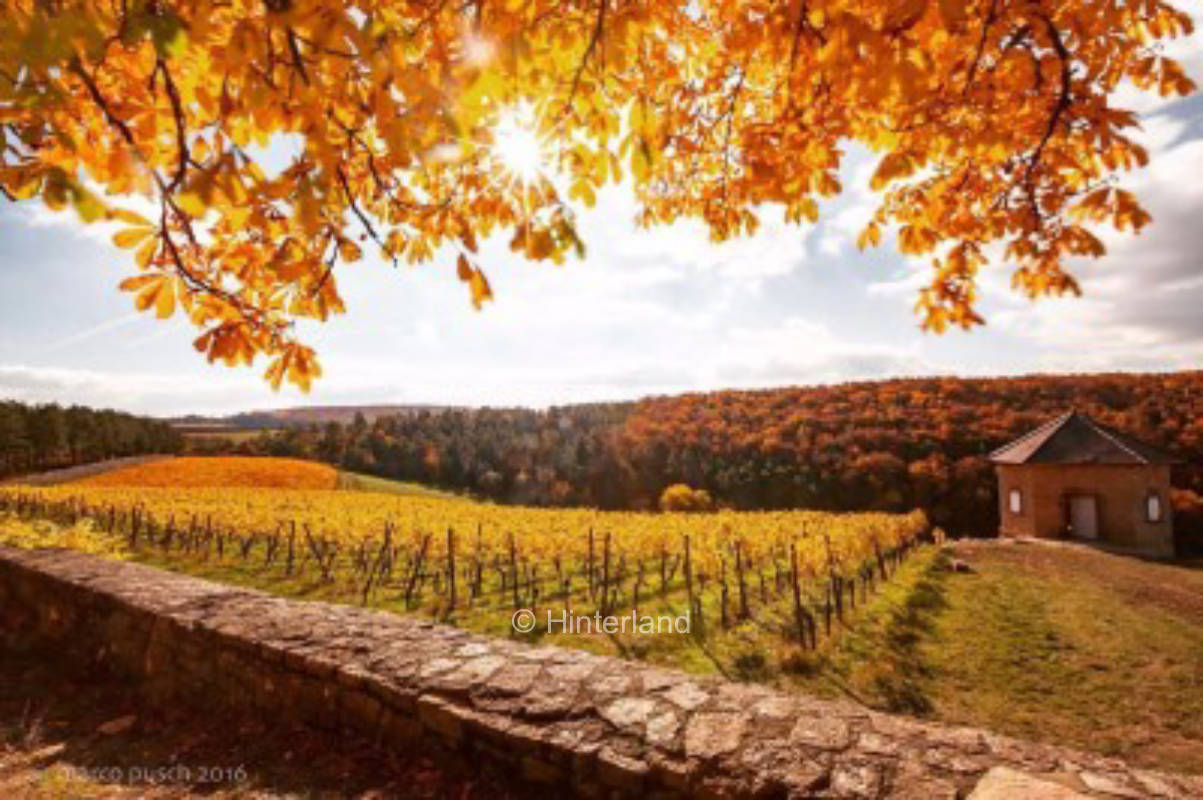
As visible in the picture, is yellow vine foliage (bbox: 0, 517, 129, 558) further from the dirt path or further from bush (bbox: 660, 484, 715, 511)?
the dirt path

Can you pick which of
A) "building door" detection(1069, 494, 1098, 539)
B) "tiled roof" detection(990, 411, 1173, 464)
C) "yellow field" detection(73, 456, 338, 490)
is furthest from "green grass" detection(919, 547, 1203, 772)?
"yellow field" detection(73, 456, 338, 490)

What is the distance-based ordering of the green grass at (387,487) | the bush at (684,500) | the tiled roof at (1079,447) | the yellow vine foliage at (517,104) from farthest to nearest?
the green grass at (387,487)
the bush at (684,500)
the tiled roof at (1079,447)
the yellow vine foliage at (517,104)

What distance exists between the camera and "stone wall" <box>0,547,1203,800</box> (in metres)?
2.84

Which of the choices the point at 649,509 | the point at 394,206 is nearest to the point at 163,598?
the point at 394,206

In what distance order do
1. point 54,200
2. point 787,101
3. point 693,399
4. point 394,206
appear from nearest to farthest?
point 54,200
point 787,101
point 394,206
point 693,399

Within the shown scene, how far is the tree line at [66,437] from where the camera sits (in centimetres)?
5516

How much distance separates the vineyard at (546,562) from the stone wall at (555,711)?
525 cm

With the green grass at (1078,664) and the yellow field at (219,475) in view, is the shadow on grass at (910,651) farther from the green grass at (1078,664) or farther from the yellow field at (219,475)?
the yellow field at (219,475)

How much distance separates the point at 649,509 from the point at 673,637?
135 ft

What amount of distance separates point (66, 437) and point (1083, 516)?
80533 millimetres

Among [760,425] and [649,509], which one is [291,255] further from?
[760,425]

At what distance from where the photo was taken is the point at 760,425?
180 feet

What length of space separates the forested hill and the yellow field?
13.5 m

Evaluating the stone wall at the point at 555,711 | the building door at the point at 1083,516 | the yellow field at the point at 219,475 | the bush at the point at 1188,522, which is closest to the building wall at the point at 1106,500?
the building door at the point at 1083,516
